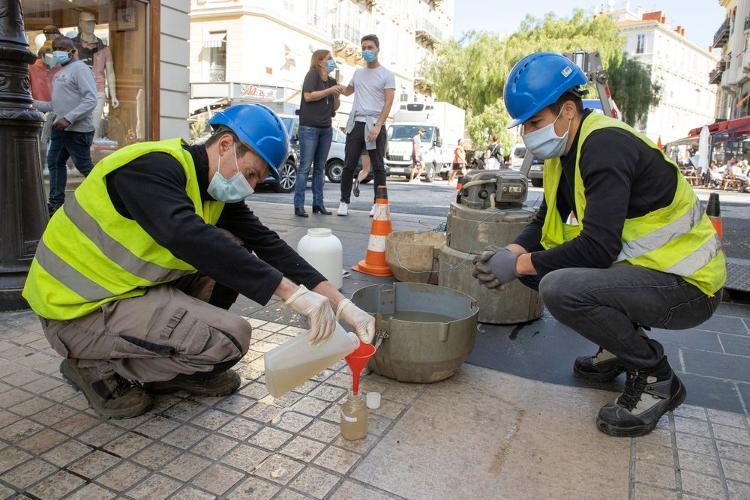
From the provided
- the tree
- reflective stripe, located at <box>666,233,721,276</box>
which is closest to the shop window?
reflective stripe, located at <box>666,233,721,276</box>

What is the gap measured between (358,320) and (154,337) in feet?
2.56

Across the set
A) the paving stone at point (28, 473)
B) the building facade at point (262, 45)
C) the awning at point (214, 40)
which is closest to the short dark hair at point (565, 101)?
the paving stone at point (28, 473)

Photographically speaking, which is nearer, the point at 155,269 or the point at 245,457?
the point at 245,457

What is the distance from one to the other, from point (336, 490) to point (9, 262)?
288 cm

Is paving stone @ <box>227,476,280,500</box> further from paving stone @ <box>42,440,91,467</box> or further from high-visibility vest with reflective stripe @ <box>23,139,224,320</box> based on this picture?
high-visibility vest with reflective stripe @ <box>23,139,224,320</box>

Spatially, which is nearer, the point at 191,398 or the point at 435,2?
the point at 191,398

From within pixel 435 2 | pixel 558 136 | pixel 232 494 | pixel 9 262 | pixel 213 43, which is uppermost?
pixel 435 2

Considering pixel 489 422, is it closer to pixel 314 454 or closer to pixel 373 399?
pixel 373 399

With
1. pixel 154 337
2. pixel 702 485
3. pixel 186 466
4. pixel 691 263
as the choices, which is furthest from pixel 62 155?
pixel 702 485

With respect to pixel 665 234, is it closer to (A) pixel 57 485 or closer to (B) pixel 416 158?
(A) pixel 57 485

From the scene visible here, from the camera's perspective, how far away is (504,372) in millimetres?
2953

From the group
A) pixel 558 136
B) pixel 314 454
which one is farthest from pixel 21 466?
pixel 558 136

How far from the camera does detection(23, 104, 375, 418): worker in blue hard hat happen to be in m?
2.03

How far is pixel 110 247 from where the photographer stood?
215cm
